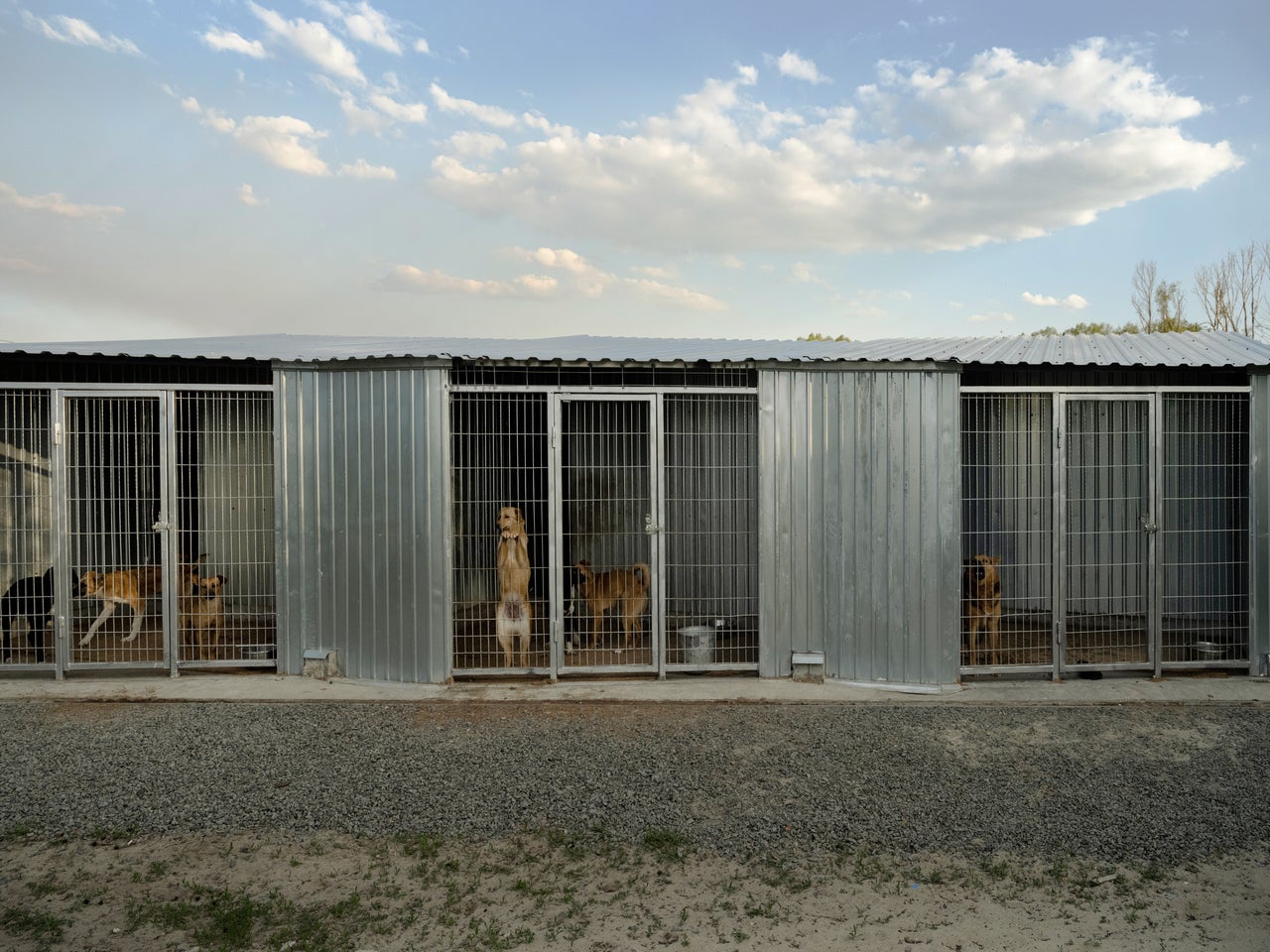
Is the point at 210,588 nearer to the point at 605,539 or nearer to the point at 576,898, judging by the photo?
the point at 605,539

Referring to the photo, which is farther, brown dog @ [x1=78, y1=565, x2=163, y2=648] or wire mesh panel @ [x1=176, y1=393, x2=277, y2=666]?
wire mesh panel @ [x1=176, y1=393, x2=277, y2=666]

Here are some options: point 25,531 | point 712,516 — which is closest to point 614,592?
point 712,516

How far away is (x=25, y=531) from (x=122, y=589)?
1555 mm

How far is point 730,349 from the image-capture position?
9680 millimetres

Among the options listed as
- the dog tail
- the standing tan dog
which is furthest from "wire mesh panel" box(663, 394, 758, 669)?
the standing tan dog

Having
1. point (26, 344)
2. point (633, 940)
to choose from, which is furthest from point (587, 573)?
point (26, 344)

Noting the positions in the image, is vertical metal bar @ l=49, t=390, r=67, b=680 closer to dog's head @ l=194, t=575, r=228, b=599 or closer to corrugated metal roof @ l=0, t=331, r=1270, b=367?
corrugated metal roof @ l=0, t=331, r=1270, b=367

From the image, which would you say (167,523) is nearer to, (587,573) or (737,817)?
(587,573)

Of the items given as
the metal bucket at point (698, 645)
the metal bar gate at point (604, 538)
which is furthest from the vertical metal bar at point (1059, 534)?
the metal bucket at point (698, 645)

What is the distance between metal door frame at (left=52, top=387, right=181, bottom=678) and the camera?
698 centimetres

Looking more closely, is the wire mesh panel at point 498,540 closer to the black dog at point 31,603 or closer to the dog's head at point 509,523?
the dog's head at point 509,523

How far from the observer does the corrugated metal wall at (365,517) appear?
6.77 metres

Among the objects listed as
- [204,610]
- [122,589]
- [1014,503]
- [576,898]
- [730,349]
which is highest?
[730,349]

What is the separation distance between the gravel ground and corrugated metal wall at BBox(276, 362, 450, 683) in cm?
72
